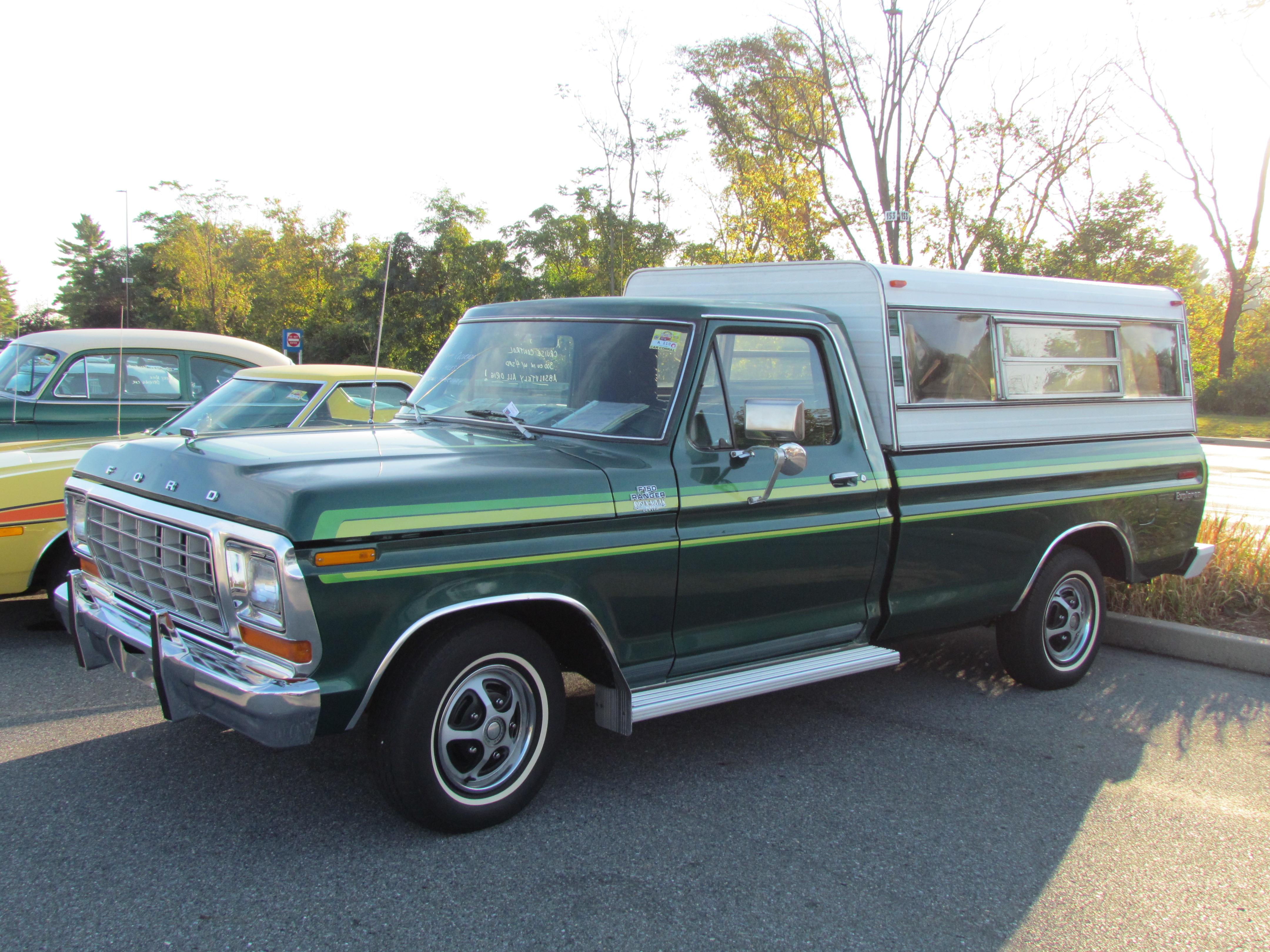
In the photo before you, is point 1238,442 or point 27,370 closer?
point 27,370

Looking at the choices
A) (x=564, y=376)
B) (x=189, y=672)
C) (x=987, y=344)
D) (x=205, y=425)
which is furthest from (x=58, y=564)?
(x=987, y=344)

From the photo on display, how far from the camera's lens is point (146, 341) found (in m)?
9.23

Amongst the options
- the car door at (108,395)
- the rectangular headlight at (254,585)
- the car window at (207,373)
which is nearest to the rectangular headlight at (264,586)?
the rectangular headlight at (254,585)

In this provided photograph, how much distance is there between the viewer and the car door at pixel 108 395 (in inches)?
353

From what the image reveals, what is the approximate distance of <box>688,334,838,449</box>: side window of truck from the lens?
4203mm

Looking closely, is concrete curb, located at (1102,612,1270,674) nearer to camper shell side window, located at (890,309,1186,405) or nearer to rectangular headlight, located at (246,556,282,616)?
camper shell side window, located at (890,309,1186,405)

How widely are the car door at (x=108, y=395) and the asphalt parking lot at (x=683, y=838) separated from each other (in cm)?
434

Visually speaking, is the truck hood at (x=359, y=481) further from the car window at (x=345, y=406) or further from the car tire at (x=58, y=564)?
the car window at (x=345, y=406)

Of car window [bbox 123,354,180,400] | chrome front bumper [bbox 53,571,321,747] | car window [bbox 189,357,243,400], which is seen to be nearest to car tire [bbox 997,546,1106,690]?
chrome front bumper [bbox 53,571,321,747]

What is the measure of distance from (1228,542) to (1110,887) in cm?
472

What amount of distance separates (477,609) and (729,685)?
1.15m

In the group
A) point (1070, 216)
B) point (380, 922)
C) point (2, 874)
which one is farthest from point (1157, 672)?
point (1070, 216)

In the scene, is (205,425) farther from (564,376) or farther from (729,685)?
(729,685)

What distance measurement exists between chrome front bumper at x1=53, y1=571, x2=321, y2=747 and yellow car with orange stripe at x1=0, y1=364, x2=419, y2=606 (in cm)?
105
